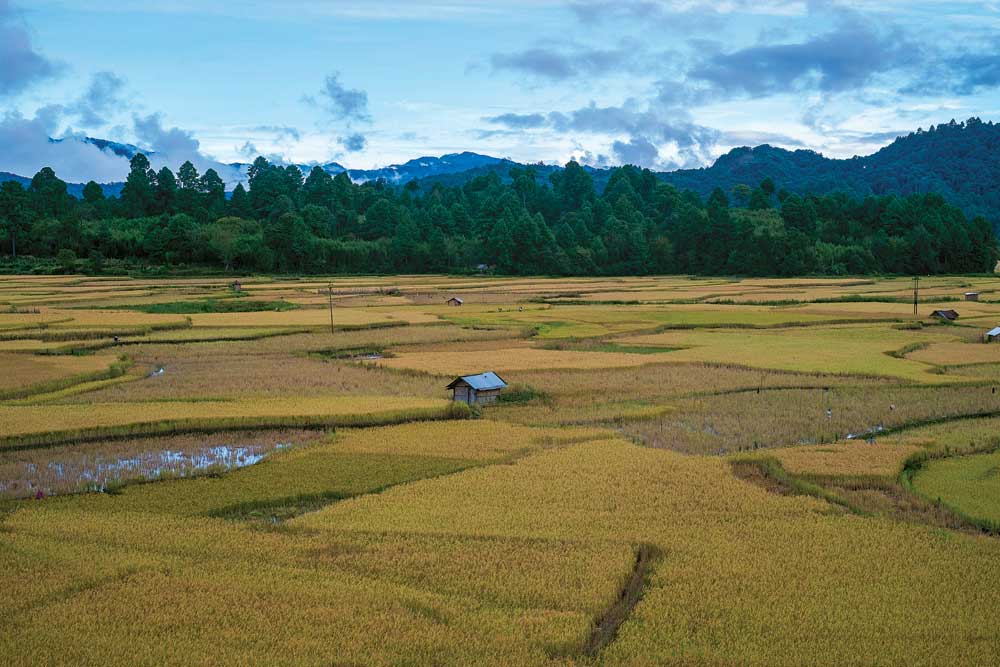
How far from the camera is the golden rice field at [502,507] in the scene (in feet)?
24.3

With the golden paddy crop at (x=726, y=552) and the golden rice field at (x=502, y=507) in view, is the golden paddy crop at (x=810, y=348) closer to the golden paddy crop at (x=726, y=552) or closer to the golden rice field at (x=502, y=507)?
the golden rice field at (x=502, y=507)

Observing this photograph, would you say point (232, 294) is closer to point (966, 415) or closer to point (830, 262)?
point (966, 415)

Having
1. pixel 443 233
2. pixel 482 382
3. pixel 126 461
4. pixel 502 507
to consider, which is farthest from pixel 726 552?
pixel 443 233

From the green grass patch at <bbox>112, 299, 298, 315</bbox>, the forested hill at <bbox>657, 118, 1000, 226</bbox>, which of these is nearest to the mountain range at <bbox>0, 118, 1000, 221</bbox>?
the forested hill at <bbox>657, 118, 1000, 226</bbox>

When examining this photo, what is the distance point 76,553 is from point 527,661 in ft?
16.9

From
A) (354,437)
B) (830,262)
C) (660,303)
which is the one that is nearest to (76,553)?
(354,437)

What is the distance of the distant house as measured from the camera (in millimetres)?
18219

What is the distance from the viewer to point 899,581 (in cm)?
853

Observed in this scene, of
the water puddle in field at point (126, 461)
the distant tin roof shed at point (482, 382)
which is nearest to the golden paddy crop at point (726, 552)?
the water puddle in field at point (126, 461)

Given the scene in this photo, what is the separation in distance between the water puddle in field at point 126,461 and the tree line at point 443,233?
5258cm

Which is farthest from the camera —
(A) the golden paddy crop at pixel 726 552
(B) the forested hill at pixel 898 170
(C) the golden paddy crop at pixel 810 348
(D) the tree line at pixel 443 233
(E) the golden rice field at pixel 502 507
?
(B) the forested hill at pixel 898 170

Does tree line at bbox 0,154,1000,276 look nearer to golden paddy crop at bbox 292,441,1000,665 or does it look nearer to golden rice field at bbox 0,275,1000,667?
golden rice field at bbox 0,275,1000,667

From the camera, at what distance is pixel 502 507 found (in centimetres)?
1095

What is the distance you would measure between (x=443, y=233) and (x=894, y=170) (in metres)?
93.5
